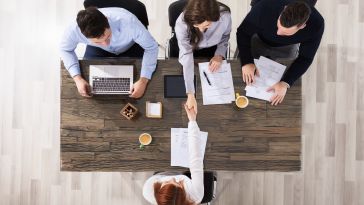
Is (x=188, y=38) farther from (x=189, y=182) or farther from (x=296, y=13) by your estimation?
(x=189, y=182)

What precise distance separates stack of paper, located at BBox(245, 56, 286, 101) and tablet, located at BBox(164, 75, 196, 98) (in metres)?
0.40

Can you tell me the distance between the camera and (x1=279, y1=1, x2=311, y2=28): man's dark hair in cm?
194

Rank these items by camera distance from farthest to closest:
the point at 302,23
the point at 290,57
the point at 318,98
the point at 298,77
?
the point at 318,98
the point at 290,57
the point at 298,77
the point at 302,23

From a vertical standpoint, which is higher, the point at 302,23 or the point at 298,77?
the point at 302,23

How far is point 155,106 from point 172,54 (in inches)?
19.6

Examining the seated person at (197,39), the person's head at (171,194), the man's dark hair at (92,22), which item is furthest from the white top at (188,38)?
the person's head at (171,194)

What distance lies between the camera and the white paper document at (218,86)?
2.33 meters

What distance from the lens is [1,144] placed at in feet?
10.9

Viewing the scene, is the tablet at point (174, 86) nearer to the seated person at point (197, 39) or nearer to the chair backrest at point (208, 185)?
the seated person at point (197, 39)

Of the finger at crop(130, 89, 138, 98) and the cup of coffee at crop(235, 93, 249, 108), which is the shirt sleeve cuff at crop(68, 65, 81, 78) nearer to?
the finger at crop(130, 89, 138, 98)

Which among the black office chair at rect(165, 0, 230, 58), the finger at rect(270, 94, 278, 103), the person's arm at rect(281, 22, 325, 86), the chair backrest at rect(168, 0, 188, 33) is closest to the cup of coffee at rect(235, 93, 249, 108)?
the finger at rect(270, 94, 278, 103)

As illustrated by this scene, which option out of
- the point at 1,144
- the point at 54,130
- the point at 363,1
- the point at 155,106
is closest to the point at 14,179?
the point at 1,144

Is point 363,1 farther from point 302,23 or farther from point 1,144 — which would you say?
point 1,144

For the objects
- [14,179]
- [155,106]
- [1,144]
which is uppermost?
[155,106]
